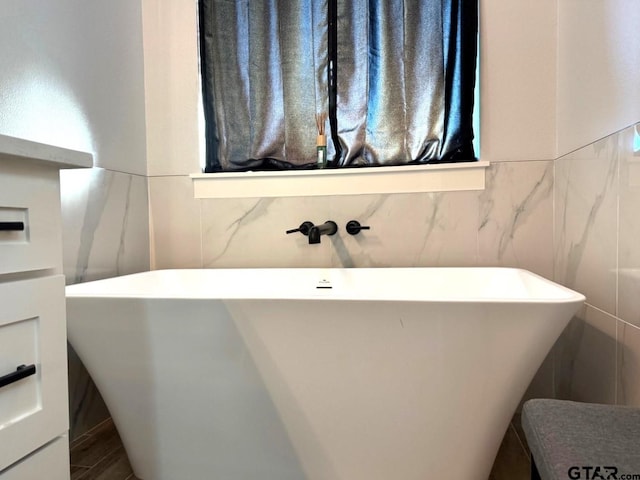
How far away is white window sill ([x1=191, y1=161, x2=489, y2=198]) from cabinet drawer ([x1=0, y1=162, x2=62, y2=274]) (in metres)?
1.29

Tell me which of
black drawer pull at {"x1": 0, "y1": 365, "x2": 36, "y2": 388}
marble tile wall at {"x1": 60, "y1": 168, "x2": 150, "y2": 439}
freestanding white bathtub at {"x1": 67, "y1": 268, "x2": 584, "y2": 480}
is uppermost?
marble tile wall at {"x1": 60, "y1": 168, "x2": 150, "y2": 439}

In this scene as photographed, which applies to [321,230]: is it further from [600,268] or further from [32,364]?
[32,364]

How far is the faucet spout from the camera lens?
158 cm

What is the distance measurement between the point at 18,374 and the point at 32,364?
0.11 feet

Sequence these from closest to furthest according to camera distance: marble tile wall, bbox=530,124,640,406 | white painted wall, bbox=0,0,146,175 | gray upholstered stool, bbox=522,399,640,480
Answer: gray upholstered stool, bbox=522,399,640,480 → marble tile wall, bbox=530,124,640,406 → white painted wall, bbox=0,0,146,175

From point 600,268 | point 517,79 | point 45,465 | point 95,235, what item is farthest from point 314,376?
point 517,79

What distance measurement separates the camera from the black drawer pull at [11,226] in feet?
1.80

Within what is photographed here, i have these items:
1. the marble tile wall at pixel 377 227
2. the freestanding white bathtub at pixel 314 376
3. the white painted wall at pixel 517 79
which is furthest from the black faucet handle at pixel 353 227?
the freestanding white bathtub at pixel 314 376

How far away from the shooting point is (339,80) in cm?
187

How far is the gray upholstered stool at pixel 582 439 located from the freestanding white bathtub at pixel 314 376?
292mm

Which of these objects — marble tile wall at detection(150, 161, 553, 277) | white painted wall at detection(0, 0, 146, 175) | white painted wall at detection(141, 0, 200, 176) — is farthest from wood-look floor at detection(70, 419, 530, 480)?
white painted wall at detection(141, 0, 200, 176)

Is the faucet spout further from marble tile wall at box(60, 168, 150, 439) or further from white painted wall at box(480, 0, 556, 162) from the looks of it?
marble tile wall at box(60, 168, 150, 439)

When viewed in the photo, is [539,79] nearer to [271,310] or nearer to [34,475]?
[271,310]

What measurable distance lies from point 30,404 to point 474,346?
0.87 meters
